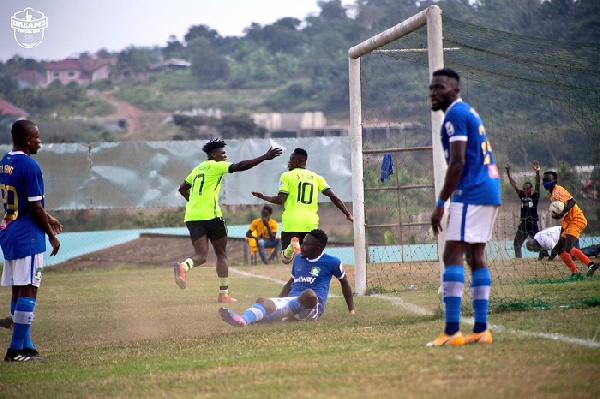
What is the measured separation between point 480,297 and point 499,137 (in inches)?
316

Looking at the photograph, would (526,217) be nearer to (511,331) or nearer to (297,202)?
(297,202)

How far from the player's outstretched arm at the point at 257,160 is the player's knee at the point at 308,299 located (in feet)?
5.53

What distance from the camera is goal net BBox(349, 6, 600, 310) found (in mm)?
11766

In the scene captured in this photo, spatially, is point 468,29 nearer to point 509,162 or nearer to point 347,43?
point 509,162

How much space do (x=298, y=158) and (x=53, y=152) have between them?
14351mm

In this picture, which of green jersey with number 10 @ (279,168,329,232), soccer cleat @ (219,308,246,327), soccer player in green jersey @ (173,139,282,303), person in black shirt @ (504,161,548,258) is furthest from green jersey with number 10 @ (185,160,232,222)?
person in black shirt @ (504,161,548,258)

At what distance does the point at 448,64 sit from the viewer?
504 inches

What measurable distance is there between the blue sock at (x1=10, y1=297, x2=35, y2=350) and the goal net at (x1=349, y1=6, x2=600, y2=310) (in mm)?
4362

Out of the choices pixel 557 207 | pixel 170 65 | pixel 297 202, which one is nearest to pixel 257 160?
pixel 297 202

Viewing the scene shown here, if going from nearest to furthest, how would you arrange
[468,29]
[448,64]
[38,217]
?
[38,217] < [468,29] < [448,64]

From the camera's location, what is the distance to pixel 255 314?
10516mm

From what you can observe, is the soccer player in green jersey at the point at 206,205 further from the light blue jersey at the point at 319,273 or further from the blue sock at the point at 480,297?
the blue sock at the point at 480,297

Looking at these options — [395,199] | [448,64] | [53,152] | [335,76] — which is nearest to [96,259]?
[53,152]

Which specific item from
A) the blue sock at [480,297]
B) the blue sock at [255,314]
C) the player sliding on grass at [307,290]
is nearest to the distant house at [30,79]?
the player sliding on grass at [307,290]
